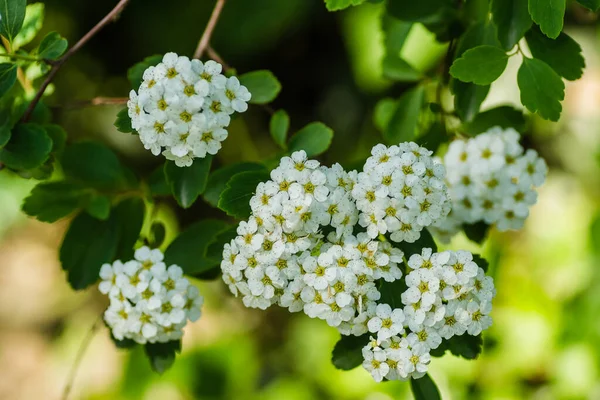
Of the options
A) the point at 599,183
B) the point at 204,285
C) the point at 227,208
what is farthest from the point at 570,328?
the point at 227,208

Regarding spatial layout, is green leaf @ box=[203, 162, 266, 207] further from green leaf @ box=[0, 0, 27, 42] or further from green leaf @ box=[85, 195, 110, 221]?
green leaf @ box=[0, 0, 27, 42]

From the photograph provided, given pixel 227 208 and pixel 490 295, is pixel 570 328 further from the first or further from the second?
pixel 227 208

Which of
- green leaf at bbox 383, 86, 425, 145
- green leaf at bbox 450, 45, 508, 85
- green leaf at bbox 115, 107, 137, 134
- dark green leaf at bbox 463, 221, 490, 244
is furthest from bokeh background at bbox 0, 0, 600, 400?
green leaf at bbox 115, 107, 137, 134

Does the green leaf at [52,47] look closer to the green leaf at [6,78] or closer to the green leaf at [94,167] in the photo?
the green leaf at [6,78]

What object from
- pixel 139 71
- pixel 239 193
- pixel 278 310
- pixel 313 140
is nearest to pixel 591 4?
pixel 313 140

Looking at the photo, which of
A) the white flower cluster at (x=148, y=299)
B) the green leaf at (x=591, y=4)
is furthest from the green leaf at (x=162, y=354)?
the green leaf at (x=591, y=4)

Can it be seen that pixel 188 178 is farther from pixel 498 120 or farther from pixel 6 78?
pixel 498 120
